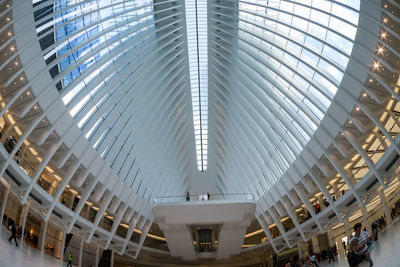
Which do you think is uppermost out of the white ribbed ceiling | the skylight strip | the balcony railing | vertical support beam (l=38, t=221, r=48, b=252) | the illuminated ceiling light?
the skylight strip

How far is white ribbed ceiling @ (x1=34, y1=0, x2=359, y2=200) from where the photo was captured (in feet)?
62.6

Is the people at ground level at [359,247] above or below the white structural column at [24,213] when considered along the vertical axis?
below

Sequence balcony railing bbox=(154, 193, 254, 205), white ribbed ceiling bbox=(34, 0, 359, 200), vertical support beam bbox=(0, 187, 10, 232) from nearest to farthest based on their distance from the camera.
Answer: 1. vertical support beam bbox=(0, 187, 10, 232)
2. white ribbed ceiling bbox=(34, 0, 359, 200)
3. balcony railing bbox=(154, 193, 254, 205)

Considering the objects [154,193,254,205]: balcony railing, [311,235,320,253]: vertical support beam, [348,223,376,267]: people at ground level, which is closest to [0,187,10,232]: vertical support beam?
[154,193,254,205]: balcony railing

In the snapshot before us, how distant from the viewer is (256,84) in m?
25.9

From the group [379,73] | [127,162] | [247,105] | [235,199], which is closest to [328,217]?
[235,199]

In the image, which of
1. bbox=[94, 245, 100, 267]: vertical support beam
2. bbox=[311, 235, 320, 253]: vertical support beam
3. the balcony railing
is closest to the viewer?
the balcony railing

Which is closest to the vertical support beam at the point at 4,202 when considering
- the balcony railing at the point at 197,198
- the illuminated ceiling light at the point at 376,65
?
the balcony railing at the point at 197,198

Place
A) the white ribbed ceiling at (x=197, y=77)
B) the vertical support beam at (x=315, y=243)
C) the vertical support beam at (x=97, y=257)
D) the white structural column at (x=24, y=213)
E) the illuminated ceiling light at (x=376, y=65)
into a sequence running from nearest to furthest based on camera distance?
the illuminated ceiling light at (x=376, y=65)
the white ribbed ceiling at (x=197, y=77)
the white structural column at (x=24, y=213)
the vertical support beam at (x=315, y=243)
the vertical support beam at (x=97, y=257)

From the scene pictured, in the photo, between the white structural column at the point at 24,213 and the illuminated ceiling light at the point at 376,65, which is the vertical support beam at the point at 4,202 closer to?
the white structural column at the point at 24,213

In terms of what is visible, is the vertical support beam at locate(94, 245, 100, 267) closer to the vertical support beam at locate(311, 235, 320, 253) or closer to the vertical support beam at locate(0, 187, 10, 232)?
the vertical support beam at locate(0, 187, 10, 232)

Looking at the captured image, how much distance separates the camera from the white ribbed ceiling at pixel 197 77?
19094 millimetres

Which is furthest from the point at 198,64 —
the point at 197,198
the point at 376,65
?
the point at 376,65

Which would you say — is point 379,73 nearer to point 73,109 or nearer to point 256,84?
point 256,84
